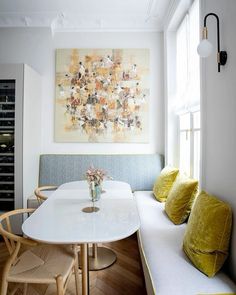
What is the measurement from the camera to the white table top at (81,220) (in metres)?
1.22

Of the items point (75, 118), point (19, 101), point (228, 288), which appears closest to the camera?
point (228, 288)

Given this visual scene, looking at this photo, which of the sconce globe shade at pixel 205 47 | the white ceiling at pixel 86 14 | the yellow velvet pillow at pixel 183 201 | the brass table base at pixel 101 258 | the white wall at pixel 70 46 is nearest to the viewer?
the sconce globe shade at pixel 205 47

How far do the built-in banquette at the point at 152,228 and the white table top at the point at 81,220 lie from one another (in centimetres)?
29

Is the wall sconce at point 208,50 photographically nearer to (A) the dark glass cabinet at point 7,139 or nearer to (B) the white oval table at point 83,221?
(B) the white oval table at point 83,221

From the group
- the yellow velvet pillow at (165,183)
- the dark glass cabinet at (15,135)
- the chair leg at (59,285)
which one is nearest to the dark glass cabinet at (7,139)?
the dark glass cabinet at (15,135)

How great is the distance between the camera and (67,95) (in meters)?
3.23

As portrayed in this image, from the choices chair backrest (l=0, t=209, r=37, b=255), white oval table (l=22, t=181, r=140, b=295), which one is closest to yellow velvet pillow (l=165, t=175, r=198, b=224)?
white oval table (l=22, t=181, r=140, b=295)

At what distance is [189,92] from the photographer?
248cm

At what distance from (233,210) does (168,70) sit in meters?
2.27

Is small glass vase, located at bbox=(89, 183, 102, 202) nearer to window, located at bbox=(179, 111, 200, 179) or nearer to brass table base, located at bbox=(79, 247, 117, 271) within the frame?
brass table base, located at bbox=(79, 247, 117, 271)

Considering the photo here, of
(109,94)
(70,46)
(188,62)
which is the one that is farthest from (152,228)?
(70,46)

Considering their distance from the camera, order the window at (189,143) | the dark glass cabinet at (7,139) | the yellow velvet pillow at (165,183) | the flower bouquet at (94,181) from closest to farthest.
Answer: the flower bouquet at (94,181) < the window at (189,143) < the yellow velvet pillow at (165,183) < the dark glass cabinet at (7,139)

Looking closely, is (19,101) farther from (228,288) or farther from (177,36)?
(228,288)

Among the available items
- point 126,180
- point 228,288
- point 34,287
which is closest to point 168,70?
point 126,180
